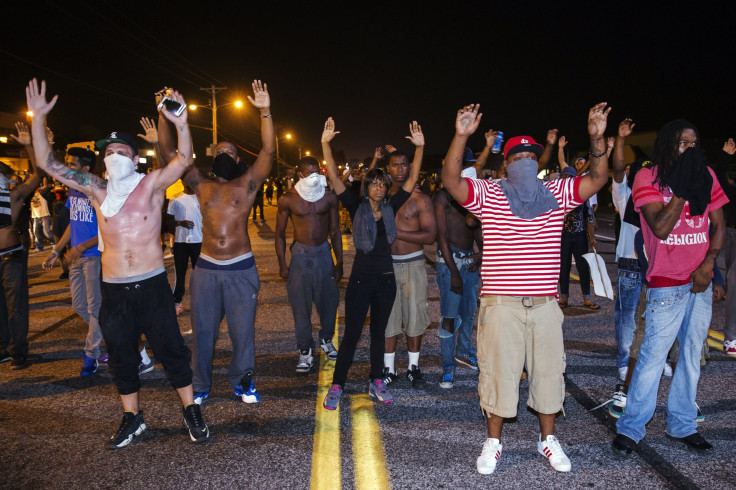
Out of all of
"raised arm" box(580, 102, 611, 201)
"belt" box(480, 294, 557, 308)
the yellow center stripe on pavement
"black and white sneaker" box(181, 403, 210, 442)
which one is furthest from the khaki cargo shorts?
"black and white sneaker" box(181, 403, 210, 442)

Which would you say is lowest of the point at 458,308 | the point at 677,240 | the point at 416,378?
the point at 416,378

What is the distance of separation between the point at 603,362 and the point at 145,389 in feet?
15.1

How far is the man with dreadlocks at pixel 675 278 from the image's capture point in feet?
11.7

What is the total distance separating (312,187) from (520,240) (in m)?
2.71

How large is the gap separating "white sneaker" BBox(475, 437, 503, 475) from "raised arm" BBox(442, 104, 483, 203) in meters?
1.61

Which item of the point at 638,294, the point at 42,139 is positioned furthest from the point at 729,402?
the point at 42,139

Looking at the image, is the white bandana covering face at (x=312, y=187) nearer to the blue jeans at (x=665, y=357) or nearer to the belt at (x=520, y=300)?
the belt at (x=520, y=300)

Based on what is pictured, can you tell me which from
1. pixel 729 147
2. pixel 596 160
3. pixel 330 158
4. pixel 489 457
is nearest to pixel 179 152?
pixel 330 158

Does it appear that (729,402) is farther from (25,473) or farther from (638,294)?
(25,473)

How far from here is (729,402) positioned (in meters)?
4.41

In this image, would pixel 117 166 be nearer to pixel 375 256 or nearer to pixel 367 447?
pixel 375 256

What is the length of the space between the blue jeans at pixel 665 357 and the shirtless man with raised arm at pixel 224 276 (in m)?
2.99

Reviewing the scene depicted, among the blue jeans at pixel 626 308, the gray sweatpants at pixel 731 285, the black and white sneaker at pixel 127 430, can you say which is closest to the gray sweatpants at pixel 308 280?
the black and white sneaker at pixel 127 430

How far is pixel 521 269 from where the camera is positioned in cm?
340
